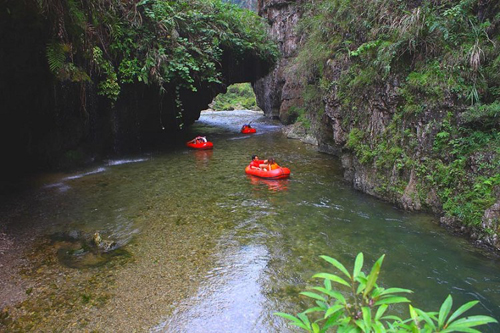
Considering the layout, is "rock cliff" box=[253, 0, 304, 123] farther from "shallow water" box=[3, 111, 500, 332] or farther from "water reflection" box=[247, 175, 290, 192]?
"shallow water" box=[3, 111, 500, 332]

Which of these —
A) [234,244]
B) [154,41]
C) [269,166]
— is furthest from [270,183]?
[154,41]

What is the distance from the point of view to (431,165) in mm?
7168

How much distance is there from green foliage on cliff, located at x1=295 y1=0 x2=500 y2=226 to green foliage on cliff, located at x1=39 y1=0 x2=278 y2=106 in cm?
736

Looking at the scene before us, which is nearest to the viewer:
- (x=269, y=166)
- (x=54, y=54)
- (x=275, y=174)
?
(x=54, y=54)

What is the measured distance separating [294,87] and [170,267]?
21575mm

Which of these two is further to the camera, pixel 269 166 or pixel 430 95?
pixel 269 166

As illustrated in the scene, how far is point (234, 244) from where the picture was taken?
6.63 m

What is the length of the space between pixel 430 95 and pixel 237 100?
171ft

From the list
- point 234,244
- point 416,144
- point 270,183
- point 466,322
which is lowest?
point 234,244

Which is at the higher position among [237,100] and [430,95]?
[237,100]

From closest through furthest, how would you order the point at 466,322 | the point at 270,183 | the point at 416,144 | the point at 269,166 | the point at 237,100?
the point at 466,322 → the point at 416,144 → the point at 270,183 → the point at 269,166 → the point at 237,100

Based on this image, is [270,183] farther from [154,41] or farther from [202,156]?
[154,41]

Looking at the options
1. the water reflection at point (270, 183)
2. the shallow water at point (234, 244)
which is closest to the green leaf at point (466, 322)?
the shallow water at point (234, 244)

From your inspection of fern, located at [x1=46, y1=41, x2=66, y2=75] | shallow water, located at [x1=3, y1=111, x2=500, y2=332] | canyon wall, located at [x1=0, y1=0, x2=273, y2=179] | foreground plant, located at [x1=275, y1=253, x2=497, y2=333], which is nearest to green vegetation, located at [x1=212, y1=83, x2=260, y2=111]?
canyon wall, located at [x1=0, y1=0, x2=273, y2=179]
